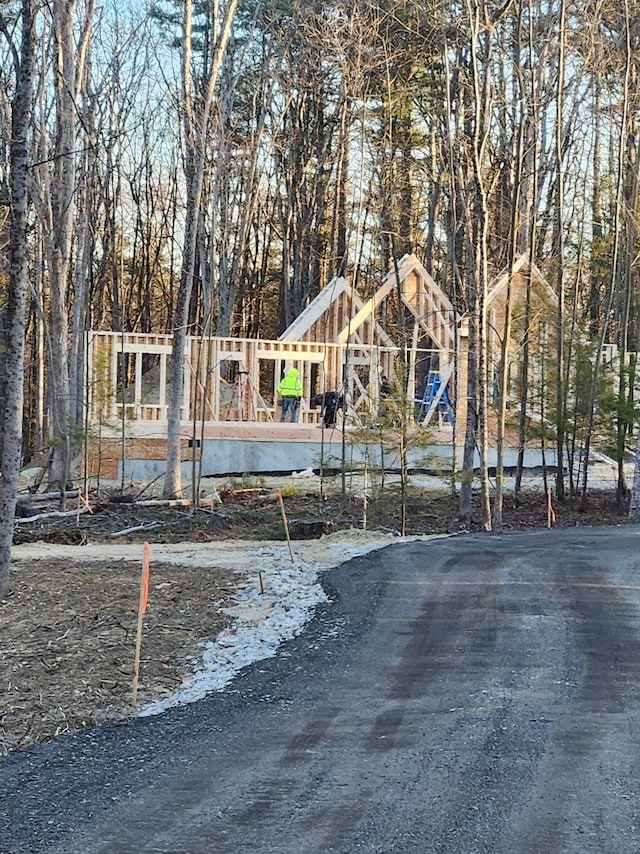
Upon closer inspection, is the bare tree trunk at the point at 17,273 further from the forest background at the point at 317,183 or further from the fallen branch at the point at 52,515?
the fallen branch at the point at 52,515

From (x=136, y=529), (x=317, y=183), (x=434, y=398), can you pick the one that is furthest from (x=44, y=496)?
(x=317, y=183)

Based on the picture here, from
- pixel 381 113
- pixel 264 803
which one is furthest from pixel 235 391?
pixel 264 803

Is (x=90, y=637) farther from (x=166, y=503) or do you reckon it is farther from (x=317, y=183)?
(x=317, y=183)

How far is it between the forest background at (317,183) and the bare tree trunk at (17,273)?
26 millimetres

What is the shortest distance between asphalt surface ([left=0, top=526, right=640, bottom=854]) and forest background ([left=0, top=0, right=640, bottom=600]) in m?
4.30

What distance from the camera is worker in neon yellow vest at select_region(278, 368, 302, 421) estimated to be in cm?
2397

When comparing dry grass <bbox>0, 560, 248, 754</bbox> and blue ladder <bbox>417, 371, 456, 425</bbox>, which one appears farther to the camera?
blue ladder <bbox>417, 371, 456, 425</bbox>

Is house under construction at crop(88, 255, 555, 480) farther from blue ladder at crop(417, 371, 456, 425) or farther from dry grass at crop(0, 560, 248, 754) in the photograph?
dry grass at crop(0, 560, 248, 754)

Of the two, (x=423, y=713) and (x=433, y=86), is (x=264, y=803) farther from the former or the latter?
(x=433, y=86)

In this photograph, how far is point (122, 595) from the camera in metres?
10.2

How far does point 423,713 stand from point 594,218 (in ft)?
98.4

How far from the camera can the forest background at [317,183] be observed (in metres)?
16.6

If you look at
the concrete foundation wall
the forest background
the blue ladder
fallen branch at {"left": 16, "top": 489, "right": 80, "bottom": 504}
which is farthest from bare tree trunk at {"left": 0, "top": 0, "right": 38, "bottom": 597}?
the blue ladder

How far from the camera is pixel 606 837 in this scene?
4457mm
